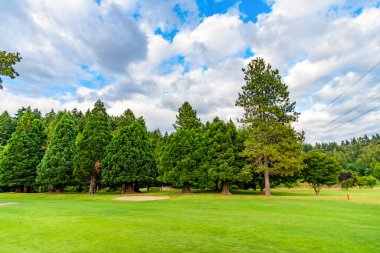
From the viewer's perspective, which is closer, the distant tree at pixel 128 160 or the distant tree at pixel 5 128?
the distant tree at pixel 128 160

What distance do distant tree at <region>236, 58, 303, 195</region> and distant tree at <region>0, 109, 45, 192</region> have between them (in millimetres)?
38323

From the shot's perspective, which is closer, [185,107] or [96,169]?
[96,169]

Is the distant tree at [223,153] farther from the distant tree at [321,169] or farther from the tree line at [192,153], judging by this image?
the distant tree at [321,169]

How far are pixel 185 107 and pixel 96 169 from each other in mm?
19268

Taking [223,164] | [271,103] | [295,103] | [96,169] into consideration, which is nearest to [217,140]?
[223,164]

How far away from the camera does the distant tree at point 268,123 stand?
35750mm

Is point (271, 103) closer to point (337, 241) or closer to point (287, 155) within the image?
point (287, 155)

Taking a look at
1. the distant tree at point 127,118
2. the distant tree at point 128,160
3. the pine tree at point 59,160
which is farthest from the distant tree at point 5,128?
the distant tree at point 128,160

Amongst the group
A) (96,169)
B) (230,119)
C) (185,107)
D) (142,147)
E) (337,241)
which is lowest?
(337,241)

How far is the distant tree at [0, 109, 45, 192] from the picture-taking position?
47406mm

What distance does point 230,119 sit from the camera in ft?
150

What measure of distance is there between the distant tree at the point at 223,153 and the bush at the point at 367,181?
5299 centimetres

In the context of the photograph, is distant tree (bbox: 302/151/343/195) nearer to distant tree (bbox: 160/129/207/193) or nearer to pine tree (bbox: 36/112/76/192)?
distant tree (bbox: 160/129/207/193)

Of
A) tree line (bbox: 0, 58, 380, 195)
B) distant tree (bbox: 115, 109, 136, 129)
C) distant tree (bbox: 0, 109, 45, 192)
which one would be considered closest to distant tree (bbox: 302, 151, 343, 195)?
tree line (bbox: 0, 58, 380, 195)
